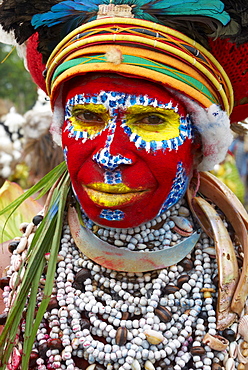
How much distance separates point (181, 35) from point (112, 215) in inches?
27.5

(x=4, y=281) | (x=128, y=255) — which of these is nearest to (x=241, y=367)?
(x=128, y=255)

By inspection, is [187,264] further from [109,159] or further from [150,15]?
[150,15]

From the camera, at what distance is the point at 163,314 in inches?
75.0

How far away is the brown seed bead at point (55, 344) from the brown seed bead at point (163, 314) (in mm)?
385

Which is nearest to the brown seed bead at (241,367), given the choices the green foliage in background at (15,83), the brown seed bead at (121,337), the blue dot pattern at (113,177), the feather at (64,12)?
the brown seed bead at (121,337)

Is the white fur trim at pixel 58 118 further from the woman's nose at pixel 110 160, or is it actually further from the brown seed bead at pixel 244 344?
the brown seed bead at pixel 244 344

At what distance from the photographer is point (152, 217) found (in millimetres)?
1947

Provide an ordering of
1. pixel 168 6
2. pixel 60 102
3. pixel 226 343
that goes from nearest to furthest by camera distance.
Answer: pixel 168 6
pixel 226 343
pixel 60 102

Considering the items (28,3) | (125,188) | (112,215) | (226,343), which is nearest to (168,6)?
(28,3)

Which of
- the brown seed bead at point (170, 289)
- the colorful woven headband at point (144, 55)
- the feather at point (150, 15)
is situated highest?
the feather at point (150, 15)

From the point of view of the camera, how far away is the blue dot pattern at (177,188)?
190 cm

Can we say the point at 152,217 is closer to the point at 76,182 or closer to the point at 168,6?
the point at 76,182

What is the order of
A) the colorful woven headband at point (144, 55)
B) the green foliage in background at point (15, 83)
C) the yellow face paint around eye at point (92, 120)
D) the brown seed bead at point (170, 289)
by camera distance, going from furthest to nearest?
the green foliage in background at point (15, 83), the brown seed bead at point (170, 289), the yellow face paint around eye at point (92, 120), the colorful woven headband at point (144, 55)

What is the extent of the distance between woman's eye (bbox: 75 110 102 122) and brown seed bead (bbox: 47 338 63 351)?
845 millimetres
